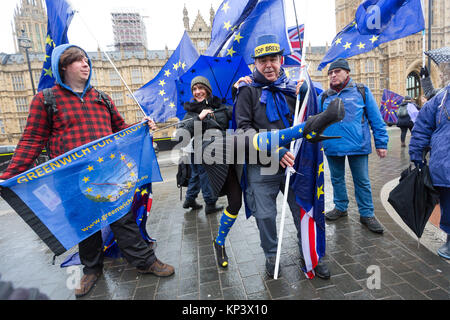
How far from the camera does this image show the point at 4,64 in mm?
39688

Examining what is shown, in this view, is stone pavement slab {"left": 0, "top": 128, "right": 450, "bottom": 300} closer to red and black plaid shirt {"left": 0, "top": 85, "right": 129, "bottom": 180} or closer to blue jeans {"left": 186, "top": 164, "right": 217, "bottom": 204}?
blue jeans {"left": 186, "top": 164, "right": 217, "bottom": 204}

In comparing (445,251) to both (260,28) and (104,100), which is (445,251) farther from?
(104,100)

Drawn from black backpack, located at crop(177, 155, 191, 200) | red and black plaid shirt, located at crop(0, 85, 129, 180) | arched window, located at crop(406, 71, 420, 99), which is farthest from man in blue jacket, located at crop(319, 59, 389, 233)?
arched window, located at crop(406, 71, 420, 99)

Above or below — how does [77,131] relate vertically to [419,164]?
above

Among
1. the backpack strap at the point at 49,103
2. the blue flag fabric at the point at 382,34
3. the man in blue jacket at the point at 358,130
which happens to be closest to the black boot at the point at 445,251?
the man in blue jacket at the point at 358,130

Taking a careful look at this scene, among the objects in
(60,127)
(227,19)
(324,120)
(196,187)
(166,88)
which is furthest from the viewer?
(166,88)

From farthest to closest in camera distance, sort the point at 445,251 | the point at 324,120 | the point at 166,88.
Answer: the point at 166,88 → the point at 445,251 → the point at 324,120

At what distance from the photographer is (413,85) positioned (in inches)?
1802

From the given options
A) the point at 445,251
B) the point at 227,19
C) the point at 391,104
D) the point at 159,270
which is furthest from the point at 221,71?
the point at 391,104

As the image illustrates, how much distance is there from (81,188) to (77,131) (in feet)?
1.94

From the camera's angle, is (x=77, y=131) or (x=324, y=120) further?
(x=77, y=131)

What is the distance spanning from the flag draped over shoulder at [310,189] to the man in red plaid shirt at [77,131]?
149cm

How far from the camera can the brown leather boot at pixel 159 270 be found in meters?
2.62

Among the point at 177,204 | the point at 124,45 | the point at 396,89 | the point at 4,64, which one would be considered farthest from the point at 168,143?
the point at 396,89
